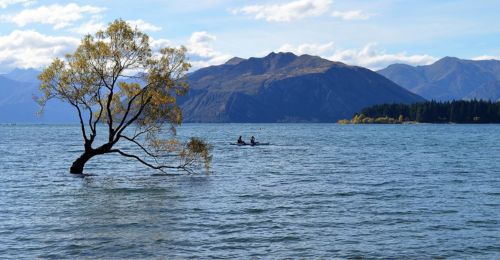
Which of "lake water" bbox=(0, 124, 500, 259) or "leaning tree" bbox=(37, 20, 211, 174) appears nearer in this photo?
"lake water" bbox=(0, 124, 500, 259)

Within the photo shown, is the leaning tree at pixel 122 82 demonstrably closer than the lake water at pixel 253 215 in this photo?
No

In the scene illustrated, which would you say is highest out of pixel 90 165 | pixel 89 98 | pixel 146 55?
pixel 146 55

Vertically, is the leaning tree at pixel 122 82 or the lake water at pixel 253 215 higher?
the leaning tree at pixel 122 82

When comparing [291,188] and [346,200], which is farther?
[291,188]

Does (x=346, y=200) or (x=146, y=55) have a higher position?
(x=146, y=55)

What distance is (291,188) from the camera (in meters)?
49.0

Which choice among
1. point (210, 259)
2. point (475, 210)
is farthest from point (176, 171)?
point (210, 259)

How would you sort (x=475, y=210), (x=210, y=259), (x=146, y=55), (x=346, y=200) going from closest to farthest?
(x=210, y=259) → (x=475, y=210) → (x=346, y=200) → (x=146, y=55)

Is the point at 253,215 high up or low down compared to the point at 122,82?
down

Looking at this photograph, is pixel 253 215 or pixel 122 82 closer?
pixel 253 215

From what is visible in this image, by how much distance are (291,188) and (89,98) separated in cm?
2373

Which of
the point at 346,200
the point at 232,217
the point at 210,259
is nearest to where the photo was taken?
the point at 210,259

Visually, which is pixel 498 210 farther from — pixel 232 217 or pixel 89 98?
pixel 89 98

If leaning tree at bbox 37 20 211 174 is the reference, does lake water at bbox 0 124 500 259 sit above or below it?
below
